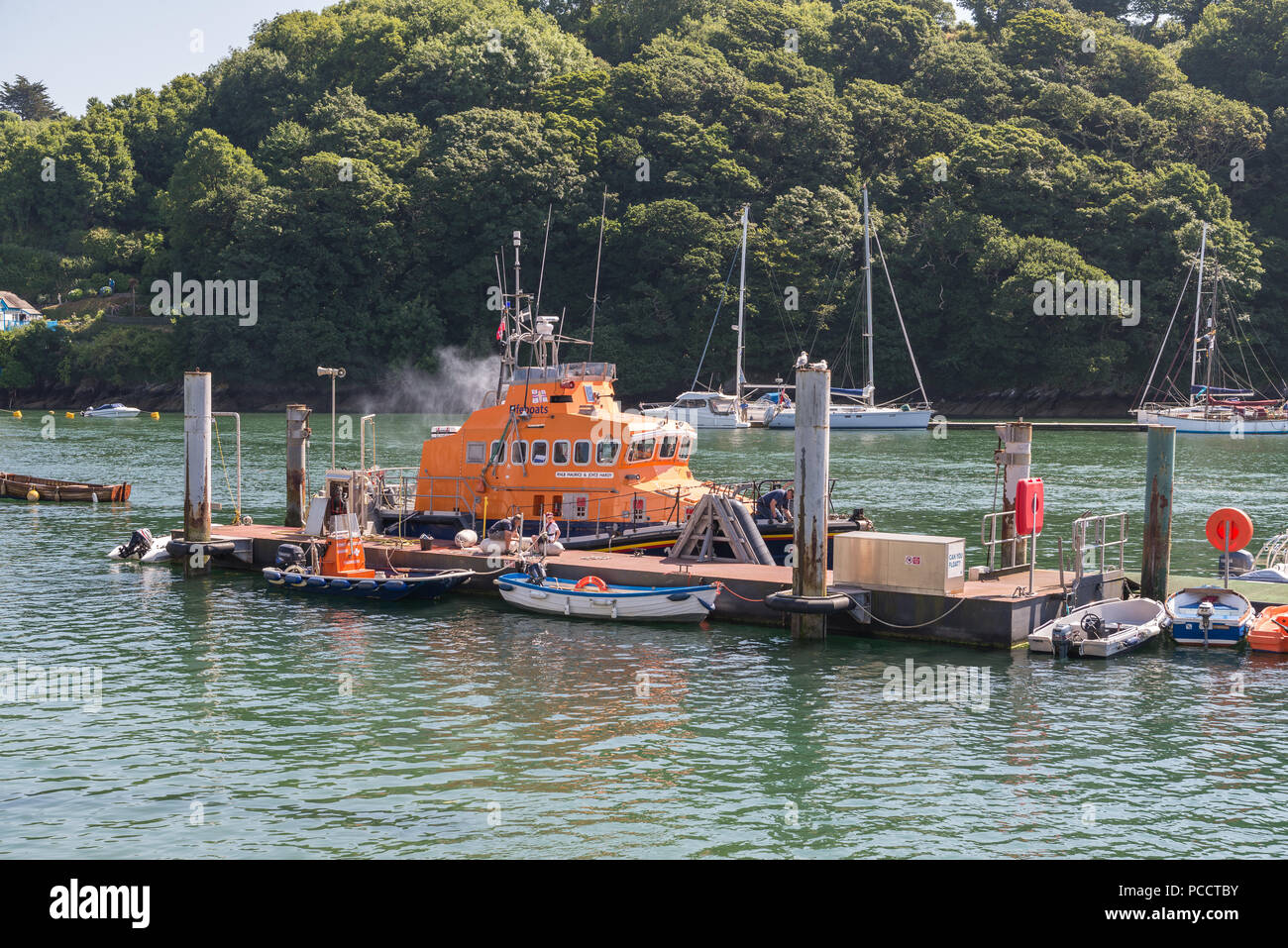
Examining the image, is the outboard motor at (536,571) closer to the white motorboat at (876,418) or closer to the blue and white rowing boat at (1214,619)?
the blue and white rowing boat at (1214,619)

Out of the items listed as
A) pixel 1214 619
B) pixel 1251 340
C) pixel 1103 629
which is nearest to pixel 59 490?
pixel 1103 629

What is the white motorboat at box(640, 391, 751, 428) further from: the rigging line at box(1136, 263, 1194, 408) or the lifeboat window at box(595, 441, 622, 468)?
→ the lifeboat window at box(595, 441, 622, 468)

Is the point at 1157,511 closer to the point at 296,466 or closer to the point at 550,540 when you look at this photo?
the point at 550,540

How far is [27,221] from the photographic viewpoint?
130875mm

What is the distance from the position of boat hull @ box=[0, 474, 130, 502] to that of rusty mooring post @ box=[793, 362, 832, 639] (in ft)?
107

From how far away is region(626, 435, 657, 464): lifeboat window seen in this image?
93.8 ft

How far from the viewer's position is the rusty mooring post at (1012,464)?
24438mm

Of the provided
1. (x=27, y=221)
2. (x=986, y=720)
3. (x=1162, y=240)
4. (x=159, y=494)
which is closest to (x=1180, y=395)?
(x=1162, y=240)

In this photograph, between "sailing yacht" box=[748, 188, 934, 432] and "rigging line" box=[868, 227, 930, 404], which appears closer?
"sailing yacht" box=[748, 188, 934, 432]

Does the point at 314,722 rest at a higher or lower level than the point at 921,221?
lower

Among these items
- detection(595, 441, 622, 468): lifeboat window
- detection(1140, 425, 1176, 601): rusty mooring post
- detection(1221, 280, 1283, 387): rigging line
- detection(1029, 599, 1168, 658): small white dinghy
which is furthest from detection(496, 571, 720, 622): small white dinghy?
detection(1221, 280, 1283, 387): rigging line
